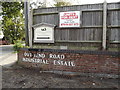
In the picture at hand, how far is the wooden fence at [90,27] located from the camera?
14.7ft

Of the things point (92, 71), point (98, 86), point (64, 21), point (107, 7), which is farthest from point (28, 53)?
point (107, 7)

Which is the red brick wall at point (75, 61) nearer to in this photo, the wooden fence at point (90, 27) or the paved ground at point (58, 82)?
the paved ground at point (58, 82)

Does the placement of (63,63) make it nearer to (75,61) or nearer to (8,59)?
(75,61)

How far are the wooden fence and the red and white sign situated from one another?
18 cm

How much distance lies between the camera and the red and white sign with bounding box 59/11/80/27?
15.7 ft

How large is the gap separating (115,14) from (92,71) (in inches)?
105

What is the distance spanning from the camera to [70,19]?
4844 mm

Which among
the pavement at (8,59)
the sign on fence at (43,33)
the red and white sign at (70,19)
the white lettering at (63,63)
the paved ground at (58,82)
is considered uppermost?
the red and white sign at (70,19)

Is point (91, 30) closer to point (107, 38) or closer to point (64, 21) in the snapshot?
point (107, 38)

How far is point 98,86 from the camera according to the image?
3479 millimetres

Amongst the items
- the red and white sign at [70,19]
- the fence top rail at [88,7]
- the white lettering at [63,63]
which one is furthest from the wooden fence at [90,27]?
the white lettering at [63,63]

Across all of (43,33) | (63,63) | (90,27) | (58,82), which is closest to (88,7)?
(90,27)

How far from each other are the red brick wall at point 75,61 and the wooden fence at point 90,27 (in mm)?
601

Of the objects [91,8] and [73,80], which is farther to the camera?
[91,8]
